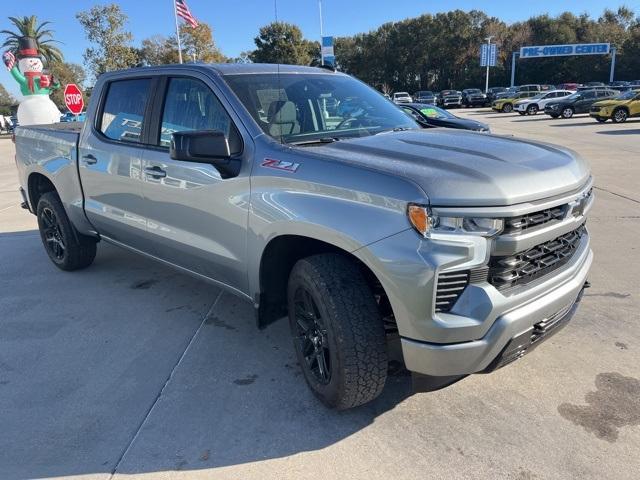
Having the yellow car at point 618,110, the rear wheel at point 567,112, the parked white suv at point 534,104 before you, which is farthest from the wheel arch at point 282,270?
the parked white suv at point 534,104

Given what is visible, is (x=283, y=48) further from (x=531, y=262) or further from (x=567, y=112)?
Result: (x=531, y=262)

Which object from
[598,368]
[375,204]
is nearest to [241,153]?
[375,204]

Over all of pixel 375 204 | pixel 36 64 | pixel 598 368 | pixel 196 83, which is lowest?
pixel 598 368

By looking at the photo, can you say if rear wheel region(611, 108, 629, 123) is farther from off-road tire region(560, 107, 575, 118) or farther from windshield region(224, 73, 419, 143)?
windshield region(224, 73, 419, 143)

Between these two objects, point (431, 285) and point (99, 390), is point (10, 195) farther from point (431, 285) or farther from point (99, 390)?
point (431, 285)

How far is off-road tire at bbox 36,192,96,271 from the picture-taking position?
514 cm

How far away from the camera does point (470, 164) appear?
2523 millimetres

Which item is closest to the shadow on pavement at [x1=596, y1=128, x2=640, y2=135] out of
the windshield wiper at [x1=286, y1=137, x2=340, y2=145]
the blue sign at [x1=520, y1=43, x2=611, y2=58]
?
the windshield wiper at [x1=286, y1=137, x2=340, y2=145]

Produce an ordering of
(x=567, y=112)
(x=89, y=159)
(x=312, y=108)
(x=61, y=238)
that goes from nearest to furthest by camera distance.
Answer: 1. (x=312, y=108)
2. (x=89, y=159)
3. (x=61, y=238)
4. (x=567, y=112)

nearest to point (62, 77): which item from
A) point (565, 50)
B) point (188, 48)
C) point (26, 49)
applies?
point (188, 48)

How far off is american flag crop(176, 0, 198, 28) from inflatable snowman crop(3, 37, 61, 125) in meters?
5.68

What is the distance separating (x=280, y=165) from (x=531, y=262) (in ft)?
4.48

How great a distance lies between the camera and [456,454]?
101 inches

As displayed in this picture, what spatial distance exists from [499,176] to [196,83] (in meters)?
2.14
